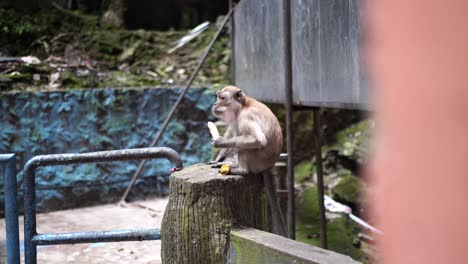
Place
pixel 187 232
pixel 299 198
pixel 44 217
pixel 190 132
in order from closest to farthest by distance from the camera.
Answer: pixel 187 232 → pixel 44 217 → pixel 299 198 → pixel 190 132

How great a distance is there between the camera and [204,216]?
2898 mm

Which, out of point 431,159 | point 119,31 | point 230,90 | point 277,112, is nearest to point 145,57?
point 119,31

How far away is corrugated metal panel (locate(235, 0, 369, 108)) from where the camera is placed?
375cm

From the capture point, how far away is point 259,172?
335 cm

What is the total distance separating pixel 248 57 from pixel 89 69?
421 centimetres

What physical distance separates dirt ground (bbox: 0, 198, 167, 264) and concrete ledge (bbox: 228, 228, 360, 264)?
2.82 meters

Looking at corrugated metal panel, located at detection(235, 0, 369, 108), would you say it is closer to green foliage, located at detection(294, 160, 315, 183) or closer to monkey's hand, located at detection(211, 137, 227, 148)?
monkey's hand, located at detection(211, 137, 227, 148)

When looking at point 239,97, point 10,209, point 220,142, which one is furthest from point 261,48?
point 10,209

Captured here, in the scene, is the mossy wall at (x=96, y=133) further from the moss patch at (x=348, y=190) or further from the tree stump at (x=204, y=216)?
the tree stump at (x=204, y=216)

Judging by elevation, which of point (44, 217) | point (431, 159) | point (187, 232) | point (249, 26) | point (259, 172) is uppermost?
point (249, 26)

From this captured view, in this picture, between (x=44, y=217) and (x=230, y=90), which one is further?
(x=44, y=217)

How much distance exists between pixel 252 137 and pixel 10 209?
1819 mm

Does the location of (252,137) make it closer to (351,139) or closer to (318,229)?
(318,229)

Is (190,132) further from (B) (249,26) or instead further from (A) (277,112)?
(B) (249,26)
